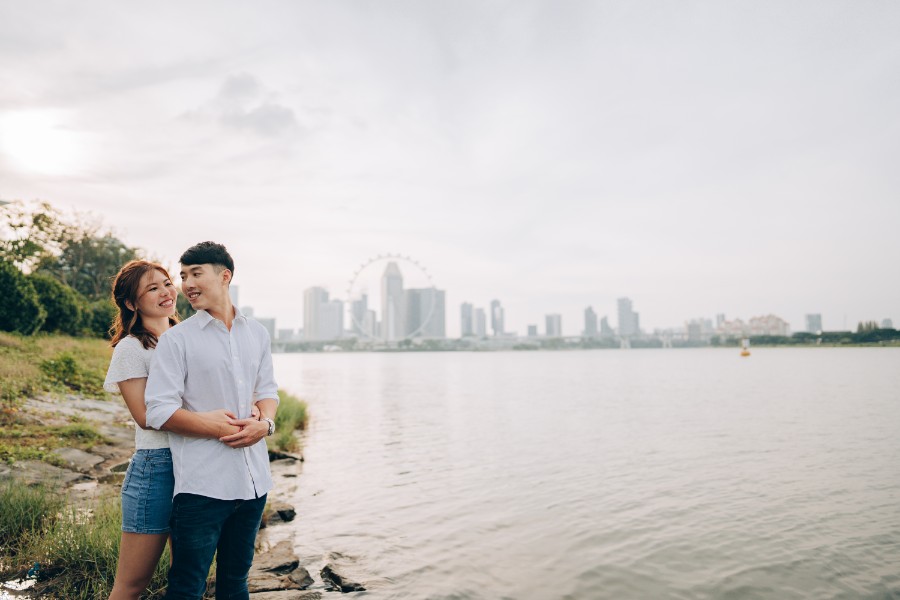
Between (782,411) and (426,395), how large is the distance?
21.1 metres

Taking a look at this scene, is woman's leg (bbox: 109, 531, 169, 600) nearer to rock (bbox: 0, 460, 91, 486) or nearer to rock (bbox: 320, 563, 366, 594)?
rock (bbox: 320, 563, 366, 594)

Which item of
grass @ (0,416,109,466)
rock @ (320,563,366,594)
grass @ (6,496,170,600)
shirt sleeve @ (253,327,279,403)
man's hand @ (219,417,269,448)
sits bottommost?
rock @ (320,563,366,594)

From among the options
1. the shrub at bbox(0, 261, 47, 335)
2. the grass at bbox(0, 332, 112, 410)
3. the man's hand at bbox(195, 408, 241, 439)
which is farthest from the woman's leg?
the shrub at bbox(0, 261, 47, 335)

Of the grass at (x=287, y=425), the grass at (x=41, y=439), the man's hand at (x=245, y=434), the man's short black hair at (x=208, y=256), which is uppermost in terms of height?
the man's short black hair at (x=208, y=256)

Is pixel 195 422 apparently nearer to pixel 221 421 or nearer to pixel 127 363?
pixel 221 421

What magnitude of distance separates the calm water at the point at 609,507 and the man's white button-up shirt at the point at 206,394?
14.6 feet

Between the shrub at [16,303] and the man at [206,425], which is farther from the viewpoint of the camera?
the shrub at [16,303]

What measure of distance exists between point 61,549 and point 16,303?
2006 centimetres

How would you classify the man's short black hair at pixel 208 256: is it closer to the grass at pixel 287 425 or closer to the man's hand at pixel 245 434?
the man's hand at pixel 245 434

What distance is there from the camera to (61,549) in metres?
5.13

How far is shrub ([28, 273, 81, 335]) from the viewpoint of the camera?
26.2 meters

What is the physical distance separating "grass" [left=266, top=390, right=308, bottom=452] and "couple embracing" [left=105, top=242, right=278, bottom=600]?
34.0 feet

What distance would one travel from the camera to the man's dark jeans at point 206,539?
118 inches

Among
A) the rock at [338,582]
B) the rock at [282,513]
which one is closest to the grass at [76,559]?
the rock at [338,582]
